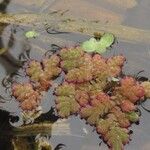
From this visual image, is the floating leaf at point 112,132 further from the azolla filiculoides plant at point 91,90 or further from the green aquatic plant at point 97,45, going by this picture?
the green aquatic plant at point 97,45

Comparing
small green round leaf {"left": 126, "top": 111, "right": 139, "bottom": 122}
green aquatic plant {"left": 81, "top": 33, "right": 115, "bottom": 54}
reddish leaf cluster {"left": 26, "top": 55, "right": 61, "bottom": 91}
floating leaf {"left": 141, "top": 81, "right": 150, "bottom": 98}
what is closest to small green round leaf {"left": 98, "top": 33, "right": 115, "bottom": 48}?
green aquatic plant {"left": 81, "top": 33, "right": 115, "bottom": 54}

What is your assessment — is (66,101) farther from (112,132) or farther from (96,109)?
(112,132)

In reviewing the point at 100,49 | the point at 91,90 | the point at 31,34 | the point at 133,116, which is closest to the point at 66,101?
the point at 91,90

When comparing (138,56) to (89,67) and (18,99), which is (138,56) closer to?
(89,67)

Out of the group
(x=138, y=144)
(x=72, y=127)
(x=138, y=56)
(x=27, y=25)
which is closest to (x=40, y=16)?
(x=27, y=25)

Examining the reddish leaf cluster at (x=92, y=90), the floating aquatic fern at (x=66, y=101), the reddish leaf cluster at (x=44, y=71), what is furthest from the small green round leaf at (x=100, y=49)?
the floating aquatic fern at (x=66, y=101)
